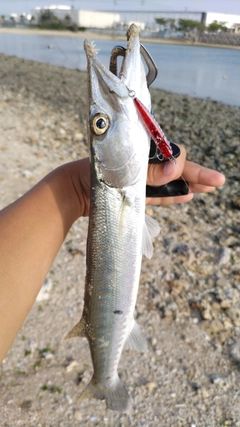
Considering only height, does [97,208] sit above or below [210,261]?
above

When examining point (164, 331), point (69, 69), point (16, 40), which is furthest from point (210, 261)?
point (16, 40)

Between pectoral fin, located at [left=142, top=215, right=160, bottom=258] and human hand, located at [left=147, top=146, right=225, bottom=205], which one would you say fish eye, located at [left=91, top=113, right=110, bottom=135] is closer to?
human hand, located at [left=147, top=146, right=225, bottom=205]

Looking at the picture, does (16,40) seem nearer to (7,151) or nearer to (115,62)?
(7,151)

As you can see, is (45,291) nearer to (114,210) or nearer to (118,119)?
(114,210)

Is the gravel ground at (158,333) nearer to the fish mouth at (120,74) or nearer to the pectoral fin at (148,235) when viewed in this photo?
the pectoral fin at (148,235)

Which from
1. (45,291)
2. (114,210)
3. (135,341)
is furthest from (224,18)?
(45,291)

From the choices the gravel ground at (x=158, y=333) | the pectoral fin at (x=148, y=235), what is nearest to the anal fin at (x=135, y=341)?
the pectoral fin at (x=148, y=235)
